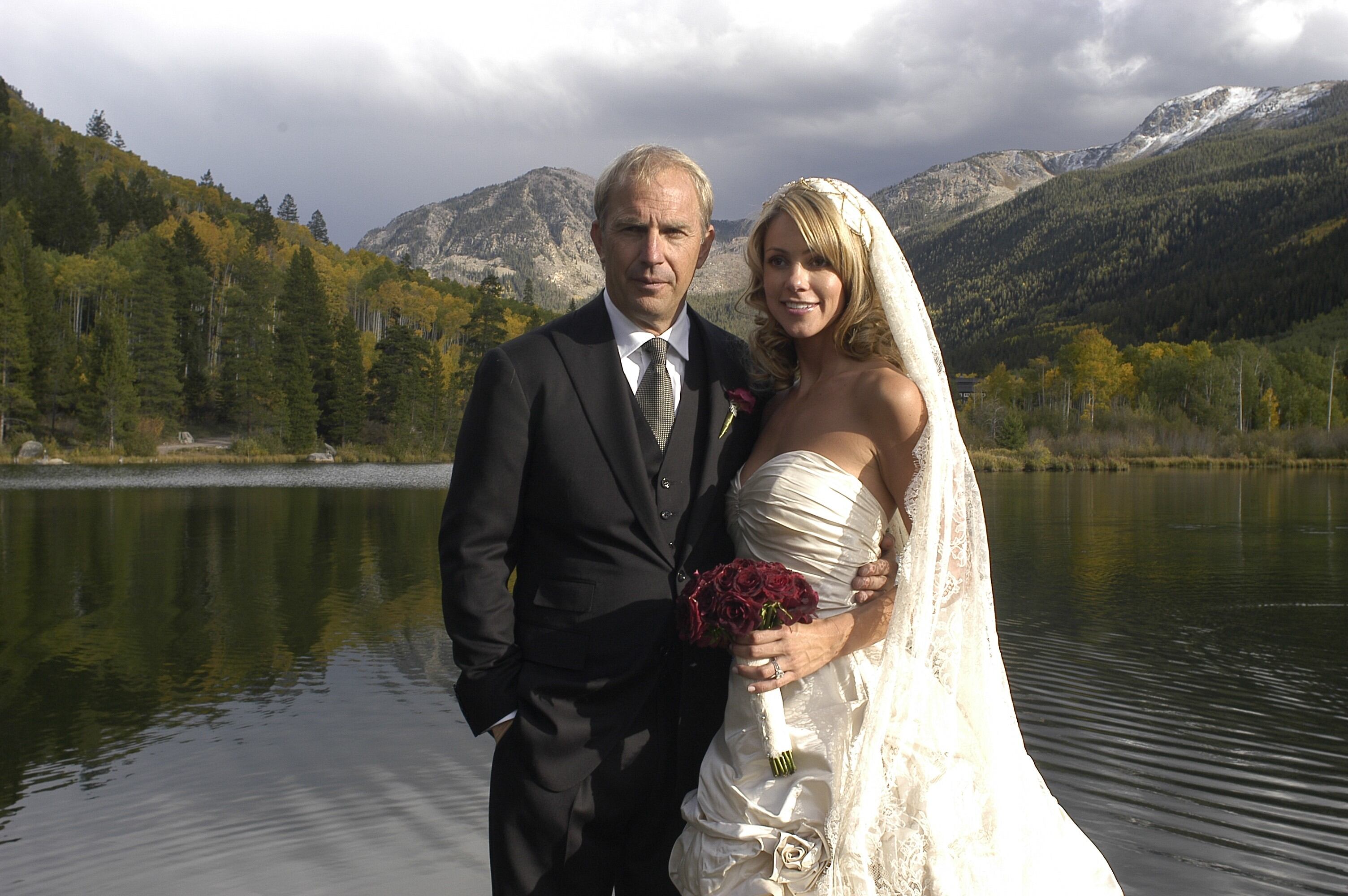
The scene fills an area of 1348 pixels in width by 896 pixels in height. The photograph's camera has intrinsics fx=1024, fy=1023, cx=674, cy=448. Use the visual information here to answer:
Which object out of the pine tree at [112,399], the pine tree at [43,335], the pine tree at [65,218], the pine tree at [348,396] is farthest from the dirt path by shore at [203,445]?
the pine tree at [65,218]

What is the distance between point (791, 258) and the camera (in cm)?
296

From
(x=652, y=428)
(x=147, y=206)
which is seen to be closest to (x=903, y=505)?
(x=652, y=428)

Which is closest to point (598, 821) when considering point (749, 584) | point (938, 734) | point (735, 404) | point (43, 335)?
point (749, 584)

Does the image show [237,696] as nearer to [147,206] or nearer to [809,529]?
[809,529]

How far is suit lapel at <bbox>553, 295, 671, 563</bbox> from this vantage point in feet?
9.04

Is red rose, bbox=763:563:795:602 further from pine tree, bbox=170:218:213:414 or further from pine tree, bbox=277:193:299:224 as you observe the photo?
pine tree, bbox=277:193:299:224

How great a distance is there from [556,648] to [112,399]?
68774mm

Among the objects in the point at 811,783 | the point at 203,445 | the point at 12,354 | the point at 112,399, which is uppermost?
the point at 12,354

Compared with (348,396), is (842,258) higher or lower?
lower

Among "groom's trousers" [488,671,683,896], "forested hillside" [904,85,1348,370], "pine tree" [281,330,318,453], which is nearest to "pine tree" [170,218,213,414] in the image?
"pine tree" [281,330,318,453]

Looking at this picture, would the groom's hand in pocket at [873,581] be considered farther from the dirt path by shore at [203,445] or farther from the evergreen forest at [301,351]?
the dirt path by shore at [203,445]

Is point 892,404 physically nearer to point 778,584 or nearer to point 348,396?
point 778,584

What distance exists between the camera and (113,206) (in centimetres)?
9838

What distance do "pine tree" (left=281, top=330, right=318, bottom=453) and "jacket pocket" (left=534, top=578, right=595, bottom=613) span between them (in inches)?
2859
